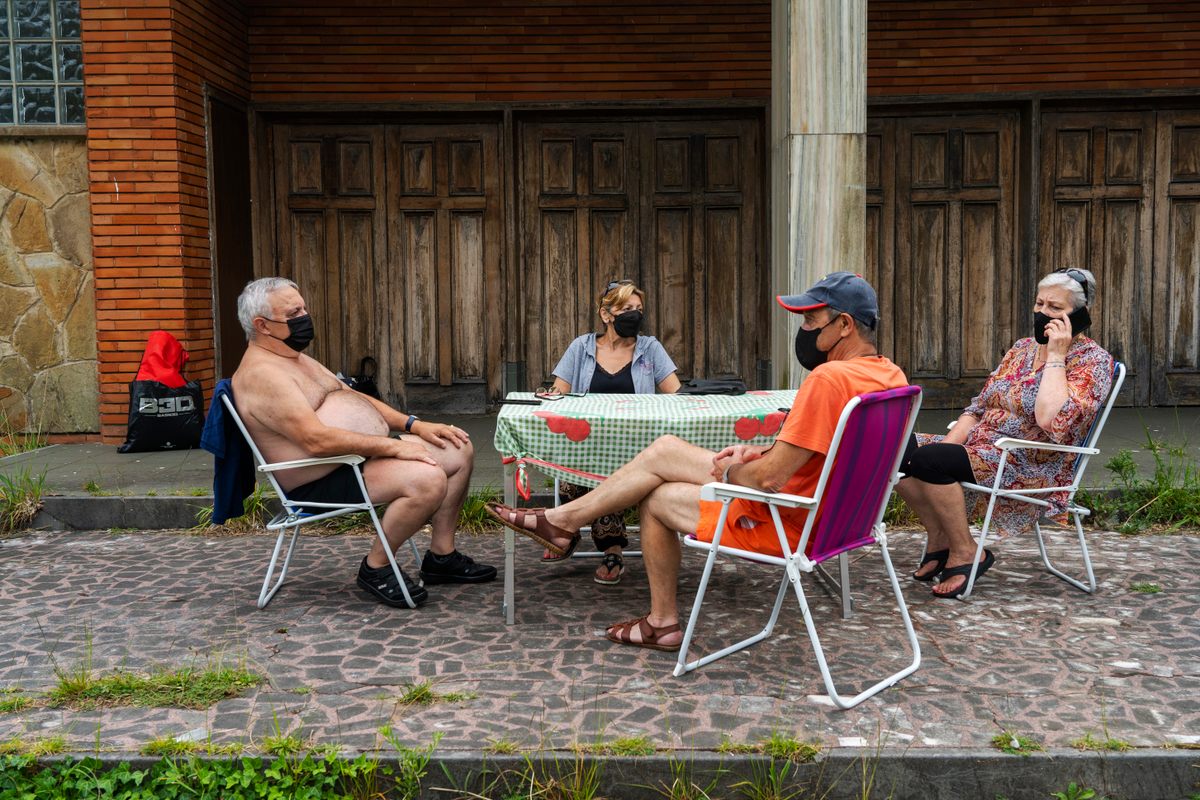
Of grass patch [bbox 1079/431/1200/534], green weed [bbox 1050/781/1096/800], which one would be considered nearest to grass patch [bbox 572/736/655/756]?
green weed [bbox 1050/781/1096/800]

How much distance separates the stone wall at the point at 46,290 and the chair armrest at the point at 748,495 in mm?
6531

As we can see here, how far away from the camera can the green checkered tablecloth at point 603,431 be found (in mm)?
4332

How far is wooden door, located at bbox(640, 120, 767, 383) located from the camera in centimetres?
971

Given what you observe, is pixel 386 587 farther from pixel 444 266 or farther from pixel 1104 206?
pixel 1104 206

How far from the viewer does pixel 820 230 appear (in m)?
6.84

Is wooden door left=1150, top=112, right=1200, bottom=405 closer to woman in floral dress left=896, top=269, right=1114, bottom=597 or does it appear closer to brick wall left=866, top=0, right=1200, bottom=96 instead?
brick wall left=866, top=0, right=1200, bottom=96

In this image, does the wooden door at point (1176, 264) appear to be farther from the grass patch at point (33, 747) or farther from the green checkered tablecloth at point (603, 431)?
the grass patch at point (33, 747)

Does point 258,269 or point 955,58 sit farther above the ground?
point 955,58

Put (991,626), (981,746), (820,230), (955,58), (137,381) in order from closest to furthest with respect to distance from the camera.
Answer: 1. (981,746)
2. (991,626)
3. (820,230)
4. (137,381)
5. (955,58)

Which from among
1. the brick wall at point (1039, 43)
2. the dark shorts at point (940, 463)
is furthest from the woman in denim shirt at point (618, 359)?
the brick wall at point (1039, 43)

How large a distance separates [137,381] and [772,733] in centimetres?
618

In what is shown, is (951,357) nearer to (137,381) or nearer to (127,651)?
(137,381)

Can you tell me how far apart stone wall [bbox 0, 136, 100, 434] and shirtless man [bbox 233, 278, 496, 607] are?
4483 mm

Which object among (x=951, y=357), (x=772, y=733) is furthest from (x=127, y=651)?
(x=951, y=357)
